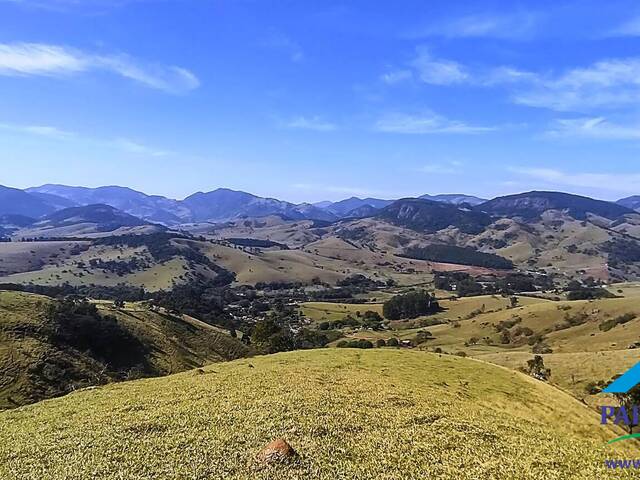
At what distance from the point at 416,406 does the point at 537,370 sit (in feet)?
176

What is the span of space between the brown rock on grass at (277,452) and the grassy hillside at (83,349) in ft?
172

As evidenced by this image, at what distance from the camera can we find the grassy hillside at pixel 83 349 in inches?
2995

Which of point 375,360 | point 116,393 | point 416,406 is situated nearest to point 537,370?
point 375,360

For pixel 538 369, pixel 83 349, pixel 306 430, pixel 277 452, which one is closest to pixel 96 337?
pixel 83 349

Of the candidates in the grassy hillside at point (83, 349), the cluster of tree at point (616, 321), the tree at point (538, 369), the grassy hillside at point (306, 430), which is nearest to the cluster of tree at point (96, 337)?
the grassy hillside at point (83, 349)

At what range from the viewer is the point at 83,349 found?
99.4 meters

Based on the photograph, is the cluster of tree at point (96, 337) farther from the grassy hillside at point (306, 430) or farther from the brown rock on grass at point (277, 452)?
the brown rock on grass at point (277, 452)

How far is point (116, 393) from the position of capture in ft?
138

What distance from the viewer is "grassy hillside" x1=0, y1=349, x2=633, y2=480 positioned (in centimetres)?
2702

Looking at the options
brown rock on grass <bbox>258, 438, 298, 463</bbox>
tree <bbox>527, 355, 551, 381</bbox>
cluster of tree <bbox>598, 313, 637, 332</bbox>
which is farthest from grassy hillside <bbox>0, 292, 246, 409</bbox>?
cluster of tree <bbox>598, 313, 637, 332</bbox>

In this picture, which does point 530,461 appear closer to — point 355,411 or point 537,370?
point 355,411

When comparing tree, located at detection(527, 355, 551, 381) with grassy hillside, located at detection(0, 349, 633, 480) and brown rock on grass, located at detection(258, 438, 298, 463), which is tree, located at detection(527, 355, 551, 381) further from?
brown rock on grass, located at detection(258, 438, 298, 463)

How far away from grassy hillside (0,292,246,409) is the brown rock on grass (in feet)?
172

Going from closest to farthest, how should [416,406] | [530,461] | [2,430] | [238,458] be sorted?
[238,458] < [530,461] < [2,430] < [416,406]
